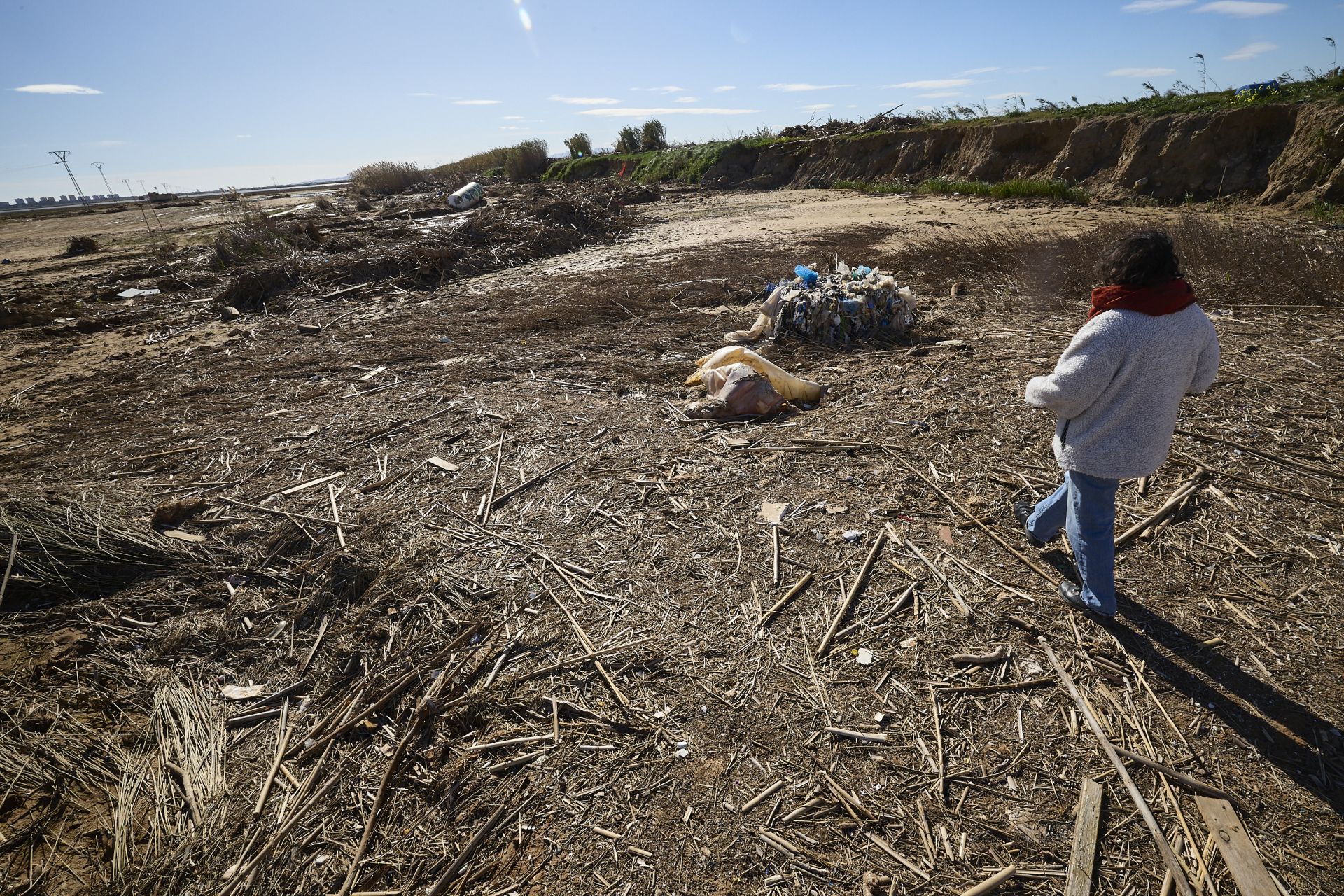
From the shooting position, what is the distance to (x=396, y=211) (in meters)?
19.2

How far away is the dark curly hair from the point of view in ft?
7.51

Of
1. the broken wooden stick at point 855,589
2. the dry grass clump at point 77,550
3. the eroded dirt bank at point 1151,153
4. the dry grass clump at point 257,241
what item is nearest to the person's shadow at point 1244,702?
the broken wooden stick at point 855,589

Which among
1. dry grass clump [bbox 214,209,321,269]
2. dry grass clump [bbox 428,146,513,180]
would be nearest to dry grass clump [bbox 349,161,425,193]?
dry grass clump [bbox 428,146,513,180]

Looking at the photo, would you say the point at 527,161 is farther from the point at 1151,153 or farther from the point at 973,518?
the point at 973,518

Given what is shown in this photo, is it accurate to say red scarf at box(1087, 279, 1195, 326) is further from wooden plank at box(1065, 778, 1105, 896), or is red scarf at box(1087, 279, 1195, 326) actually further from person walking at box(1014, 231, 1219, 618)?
wooden plank at box(1065, 778, 1105, 896)

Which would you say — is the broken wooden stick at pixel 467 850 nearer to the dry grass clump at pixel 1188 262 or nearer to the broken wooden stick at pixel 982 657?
the broken wooden stick at pixel 982 657

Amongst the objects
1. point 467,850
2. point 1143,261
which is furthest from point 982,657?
point 467,850

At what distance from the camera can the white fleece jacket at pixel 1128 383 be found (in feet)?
7.79

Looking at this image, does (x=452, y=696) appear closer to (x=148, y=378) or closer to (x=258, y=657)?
(x=258, y=657)

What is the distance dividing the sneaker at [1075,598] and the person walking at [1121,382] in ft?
0.37

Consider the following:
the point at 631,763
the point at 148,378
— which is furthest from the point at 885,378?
the point at 148,378

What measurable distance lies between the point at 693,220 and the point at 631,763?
658 inches

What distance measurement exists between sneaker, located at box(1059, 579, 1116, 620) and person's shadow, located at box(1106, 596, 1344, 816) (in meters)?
0.06

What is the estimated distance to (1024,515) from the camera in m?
3.51
